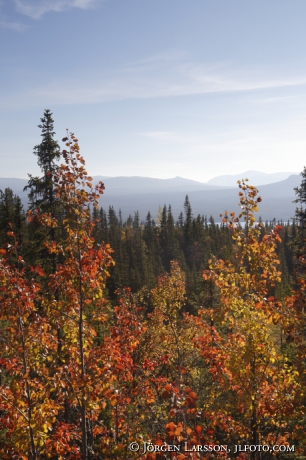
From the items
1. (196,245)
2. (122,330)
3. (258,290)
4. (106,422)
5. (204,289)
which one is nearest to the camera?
(258,290)

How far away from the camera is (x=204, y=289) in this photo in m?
27.8

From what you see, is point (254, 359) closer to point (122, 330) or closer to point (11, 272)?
point (122, 330)

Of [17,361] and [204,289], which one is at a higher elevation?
[17,361]

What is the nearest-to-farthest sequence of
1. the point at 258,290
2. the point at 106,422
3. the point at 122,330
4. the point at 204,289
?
the point at 258,290, the point at 122,330, the point at 106,422, the point at 204,289

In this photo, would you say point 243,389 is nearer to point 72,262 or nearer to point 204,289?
point 72,262

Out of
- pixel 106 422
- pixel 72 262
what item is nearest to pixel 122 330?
pixel 72 262

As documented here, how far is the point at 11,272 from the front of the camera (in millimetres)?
6242

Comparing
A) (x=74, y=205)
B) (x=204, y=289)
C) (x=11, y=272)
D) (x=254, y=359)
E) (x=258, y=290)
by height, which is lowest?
(x=204, y=289)

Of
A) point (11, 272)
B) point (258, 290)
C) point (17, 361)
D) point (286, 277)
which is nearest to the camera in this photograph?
point (11, 272)

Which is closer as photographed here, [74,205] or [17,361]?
[74,205]

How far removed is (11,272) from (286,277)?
198 ft

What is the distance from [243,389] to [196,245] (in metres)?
76.5

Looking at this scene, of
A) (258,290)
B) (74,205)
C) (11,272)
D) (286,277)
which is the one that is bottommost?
(286,277)

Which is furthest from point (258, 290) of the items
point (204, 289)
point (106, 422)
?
point (204, 289)
